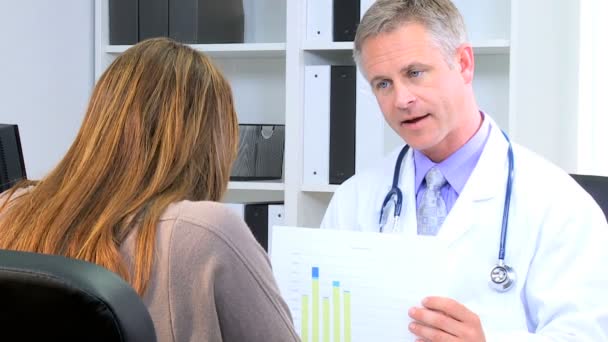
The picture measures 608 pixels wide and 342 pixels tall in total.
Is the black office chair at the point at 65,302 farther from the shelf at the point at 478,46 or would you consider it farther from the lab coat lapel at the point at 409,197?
the shelf at the point at 478,46

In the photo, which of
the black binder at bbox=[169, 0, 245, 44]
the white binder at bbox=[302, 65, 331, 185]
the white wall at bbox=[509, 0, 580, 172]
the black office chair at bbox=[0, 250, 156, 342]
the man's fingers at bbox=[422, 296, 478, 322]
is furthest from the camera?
the black binder at bbox=[169, 0, 245, 44]

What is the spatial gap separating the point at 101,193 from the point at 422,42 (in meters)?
0.68

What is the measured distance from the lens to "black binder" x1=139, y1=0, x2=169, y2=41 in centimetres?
241

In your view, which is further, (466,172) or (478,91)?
(478,91)

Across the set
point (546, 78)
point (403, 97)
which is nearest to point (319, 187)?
point (546, 78)

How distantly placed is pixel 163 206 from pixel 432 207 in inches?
26.4

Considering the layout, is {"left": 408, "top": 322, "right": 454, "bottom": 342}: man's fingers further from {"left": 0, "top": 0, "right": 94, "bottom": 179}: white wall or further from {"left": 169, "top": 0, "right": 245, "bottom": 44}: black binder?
{"left": 169, "top": 0, "right": 245, "bottom": 44}: black binder

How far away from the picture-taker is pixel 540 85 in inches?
87.8

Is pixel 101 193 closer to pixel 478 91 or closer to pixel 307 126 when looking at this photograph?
pixel 307 126

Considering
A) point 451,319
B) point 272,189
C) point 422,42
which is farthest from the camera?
point 272,189

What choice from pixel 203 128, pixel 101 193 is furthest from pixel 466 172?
pixel 101 193

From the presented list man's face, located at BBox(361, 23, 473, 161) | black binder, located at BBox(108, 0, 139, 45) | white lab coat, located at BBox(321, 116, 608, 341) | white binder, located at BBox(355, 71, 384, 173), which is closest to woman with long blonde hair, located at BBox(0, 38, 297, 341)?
white lab coat, located at BBox(321, 116, 608, 341)

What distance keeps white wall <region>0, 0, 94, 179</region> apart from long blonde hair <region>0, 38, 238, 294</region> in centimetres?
121

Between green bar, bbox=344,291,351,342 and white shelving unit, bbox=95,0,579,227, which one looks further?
white shelving unit, bbox=95,0,579,227
